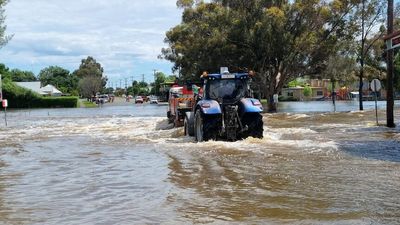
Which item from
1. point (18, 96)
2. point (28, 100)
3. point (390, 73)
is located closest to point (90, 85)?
point (28, 100)

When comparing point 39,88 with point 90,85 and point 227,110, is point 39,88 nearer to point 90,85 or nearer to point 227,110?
point 90,85

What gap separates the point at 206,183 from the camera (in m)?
9.92

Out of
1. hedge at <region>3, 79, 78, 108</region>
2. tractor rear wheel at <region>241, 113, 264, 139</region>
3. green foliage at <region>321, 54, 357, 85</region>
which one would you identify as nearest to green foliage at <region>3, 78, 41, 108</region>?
hedge at <region>3, 79, 78, 108</region>

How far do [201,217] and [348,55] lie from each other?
38.8 metres

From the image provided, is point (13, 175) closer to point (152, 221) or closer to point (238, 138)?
point (152, 221)

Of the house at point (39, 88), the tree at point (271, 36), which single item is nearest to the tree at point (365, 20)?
the tree at point (271, 36)

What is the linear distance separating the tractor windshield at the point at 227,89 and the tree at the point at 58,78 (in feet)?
465

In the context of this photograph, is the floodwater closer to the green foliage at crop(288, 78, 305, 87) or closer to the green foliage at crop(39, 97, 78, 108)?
the green foliage at crop(39, 97, 78, 108)

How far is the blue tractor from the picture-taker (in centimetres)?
1620

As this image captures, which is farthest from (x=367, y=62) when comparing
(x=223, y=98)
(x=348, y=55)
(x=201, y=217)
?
(x=201, y=217)

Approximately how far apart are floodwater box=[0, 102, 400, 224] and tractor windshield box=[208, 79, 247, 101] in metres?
1.61

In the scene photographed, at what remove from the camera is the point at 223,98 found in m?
17.2

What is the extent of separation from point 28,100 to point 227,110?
69.4 metres

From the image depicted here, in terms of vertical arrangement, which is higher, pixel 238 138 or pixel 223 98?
pixel 223 98
